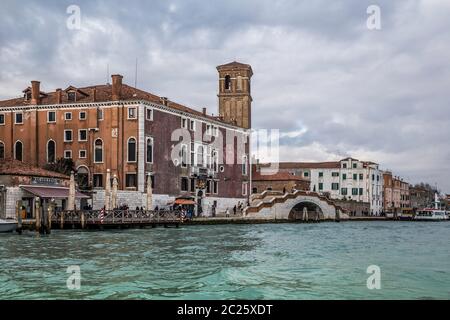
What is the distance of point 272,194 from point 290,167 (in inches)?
829

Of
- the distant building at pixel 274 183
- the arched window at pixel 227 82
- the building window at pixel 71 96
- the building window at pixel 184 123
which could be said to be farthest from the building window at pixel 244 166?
the building window at pixel 71 96

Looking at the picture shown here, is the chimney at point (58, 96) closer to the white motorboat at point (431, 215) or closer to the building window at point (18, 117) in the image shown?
the building window at point (18, 117)

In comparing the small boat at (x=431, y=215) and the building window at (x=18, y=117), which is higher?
the building window at (x=18, y=117)

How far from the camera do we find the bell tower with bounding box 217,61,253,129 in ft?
174

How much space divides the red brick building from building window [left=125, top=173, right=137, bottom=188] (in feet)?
0.19

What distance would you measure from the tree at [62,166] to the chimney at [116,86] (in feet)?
15.0

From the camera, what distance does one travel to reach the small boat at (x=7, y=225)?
2456 centimetres

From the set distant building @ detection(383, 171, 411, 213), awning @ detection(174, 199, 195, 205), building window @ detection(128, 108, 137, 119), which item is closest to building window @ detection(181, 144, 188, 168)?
awning @ detection(174, 199, 195, 205)

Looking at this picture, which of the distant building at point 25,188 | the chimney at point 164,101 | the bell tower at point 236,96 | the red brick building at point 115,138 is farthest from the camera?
the bell tower at point 236,96

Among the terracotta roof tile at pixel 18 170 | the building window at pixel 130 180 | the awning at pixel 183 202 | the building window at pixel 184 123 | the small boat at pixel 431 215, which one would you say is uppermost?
the building window at pixel 184 123

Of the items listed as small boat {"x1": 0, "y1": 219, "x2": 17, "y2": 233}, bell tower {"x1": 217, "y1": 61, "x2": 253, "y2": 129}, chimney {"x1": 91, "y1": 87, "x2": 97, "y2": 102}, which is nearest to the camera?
small boat {"x1": 0, "y1": 219, "x2": 17, "y2": 233}

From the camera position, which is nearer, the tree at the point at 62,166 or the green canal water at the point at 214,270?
the green canal water at the point at 214,270

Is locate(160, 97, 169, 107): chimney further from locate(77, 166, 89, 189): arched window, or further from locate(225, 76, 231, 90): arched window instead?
locate(225, 76, 231, 90): arched window
